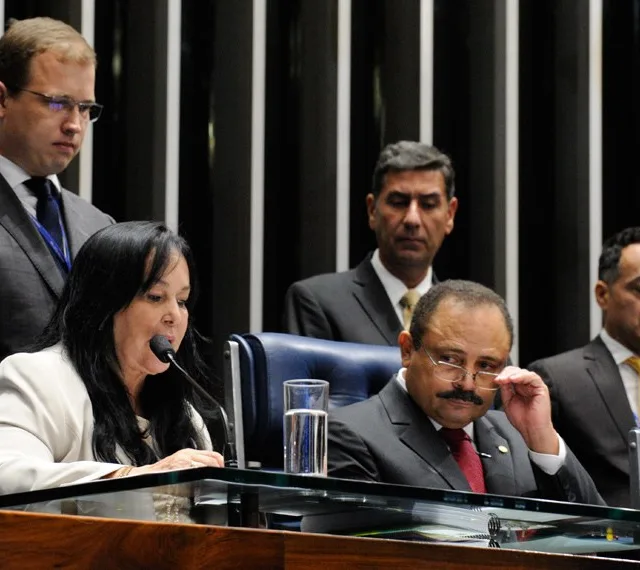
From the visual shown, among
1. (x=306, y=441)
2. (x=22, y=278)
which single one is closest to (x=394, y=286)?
(x=22, y=278)

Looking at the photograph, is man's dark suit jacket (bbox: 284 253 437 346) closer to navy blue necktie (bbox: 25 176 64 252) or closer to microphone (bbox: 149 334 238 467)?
navy blue necktie (bbox: 25 176 64 252)

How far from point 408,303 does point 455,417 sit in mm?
964

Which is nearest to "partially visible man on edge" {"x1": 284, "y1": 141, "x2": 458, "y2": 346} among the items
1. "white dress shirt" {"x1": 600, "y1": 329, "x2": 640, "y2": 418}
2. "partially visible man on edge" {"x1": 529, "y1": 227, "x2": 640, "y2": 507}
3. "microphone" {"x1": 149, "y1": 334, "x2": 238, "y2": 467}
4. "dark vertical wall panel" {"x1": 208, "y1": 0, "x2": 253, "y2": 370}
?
"partially visible man on edge" {"x1": 529, "y1": 227, "x2": 640, "y2": 507}

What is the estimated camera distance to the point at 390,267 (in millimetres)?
3705

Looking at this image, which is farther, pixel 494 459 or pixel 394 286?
pixel 394 286

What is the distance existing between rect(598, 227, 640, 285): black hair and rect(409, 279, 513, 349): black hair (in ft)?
3.32

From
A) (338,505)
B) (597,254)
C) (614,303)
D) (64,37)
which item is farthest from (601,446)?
(338,505)

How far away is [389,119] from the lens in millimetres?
4559

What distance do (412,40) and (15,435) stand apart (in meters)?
2.71

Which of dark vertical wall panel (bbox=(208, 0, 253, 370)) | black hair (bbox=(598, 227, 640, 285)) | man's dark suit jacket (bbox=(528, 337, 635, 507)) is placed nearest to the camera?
man's dark suit jacket (bbox=(528, 337, 635, 507))

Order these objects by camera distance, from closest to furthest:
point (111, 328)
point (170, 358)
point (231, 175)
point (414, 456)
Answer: point (170, 358)
point (111, 328)
point (414, 456)
point (231, 175)

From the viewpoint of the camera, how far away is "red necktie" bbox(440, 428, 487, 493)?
275 centimetres

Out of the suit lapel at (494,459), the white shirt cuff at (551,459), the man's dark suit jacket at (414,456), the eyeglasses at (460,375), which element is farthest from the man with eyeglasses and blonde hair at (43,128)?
the white shirt cuff at (551,459)

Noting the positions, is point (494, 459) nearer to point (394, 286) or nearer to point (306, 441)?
point (306, 441)
